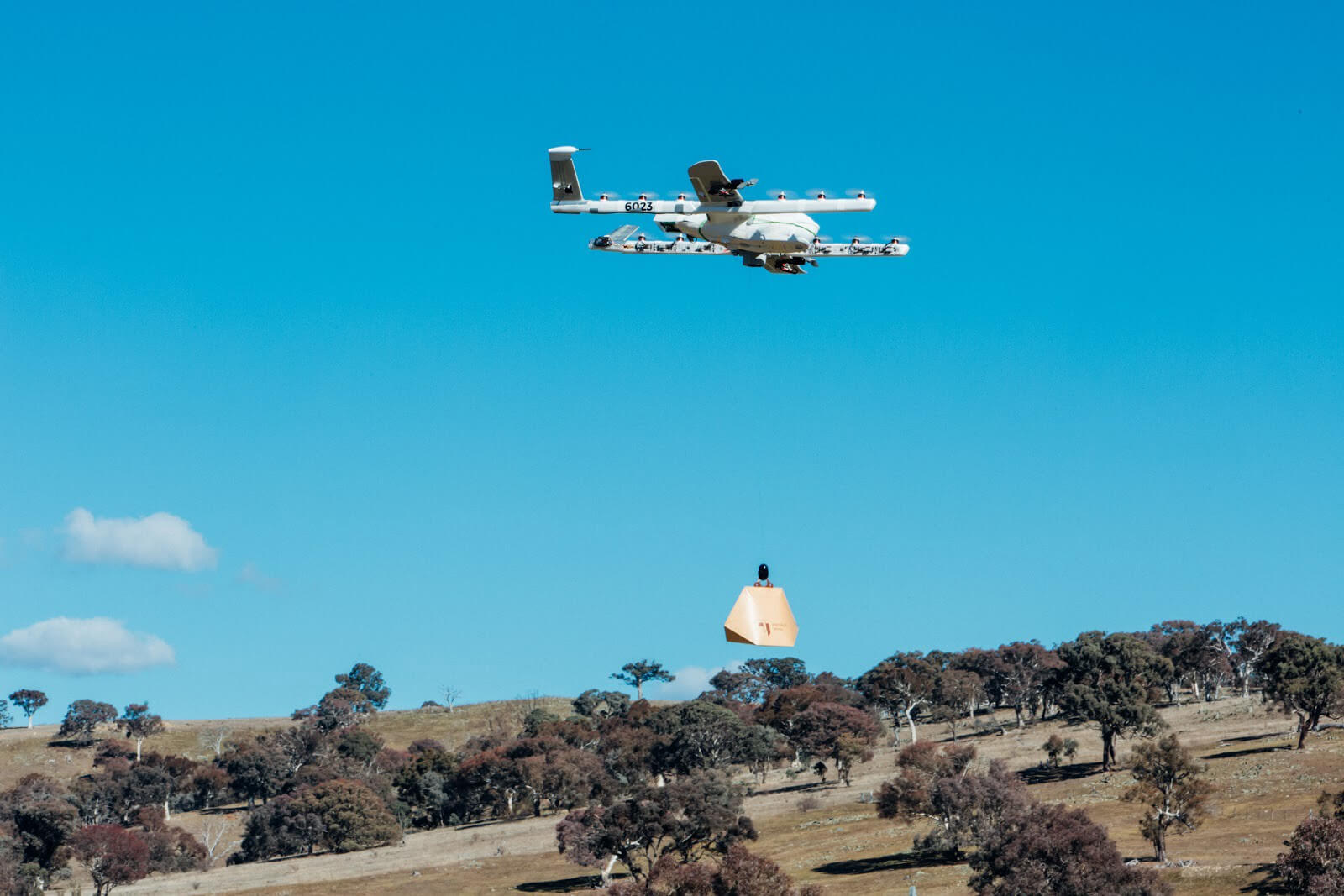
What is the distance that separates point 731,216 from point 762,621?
76.0 feet

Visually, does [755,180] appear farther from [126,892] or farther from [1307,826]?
[126,892]

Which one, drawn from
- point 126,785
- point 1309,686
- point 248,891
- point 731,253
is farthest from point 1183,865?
point 126,785

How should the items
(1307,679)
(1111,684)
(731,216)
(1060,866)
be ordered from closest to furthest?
(731,216), (1060,866), (1307,679), (1111,684)

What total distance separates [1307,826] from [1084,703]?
65.4m

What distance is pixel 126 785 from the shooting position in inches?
7308

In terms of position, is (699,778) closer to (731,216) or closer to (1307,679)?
(1307,679)

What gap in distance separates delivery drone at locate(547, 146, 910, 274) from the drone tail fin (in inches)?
Answer: 1.4

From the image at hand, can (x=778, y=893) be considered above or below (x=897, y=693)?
below

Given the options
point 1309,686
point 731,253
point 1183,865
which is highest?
point 731,253

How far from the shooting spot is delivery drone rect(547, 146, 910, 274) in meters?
58.4

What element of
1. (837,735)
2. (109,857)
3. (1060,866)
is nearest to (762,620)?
(1060,866)

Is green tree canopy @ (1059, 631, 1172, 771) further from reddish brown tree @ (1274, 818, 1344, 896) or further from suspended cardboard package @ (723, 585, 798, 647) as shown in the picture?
suspended cardboard package @ (723, 585, 798, 647)

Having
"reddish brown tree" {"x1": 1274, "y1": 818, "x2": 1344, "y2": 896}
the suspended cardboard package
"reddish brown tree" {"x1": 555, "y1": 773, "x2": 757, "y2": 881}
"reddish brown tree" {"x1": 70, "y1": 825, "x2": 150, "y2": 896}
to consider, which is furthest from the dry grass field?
the suspended cardboard package

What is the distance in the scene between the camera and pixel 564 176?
6581cm
